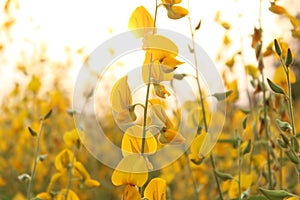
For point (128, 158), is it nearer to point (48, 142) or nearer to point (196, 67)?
point (196, 67)

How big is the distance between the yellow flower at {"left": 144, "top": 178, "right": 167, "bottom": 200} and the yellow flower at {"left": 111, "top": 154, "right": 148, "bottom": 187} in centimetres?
1

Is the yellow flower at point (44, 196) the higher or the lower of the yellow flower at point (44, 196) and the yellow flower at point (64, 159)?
the lower

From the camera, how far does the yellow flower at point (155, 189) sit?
2.14 ft

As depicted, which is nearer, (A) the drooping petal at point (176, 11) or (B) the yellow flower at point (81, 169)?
(A) the drooping petal at point (176, 11)

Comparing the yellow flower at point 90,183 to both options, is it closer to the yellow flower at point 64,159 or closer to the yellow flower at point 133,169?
the yellow flower at point 64,159

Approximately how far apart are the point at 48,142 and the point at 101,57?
2.04 meters

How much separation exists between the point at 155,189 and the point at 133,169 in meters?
0.04

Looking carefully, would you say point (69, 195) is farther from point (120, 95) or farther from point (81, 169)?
point (120, 95)

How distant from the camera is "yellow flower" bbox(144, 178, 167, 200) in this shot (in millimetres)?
652

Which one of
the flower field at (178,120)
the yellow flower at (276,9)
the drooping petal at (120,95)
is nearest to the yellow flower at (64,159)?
the flower field at (178,120)

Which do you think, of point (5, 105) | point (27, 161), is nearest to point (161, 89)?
point (27, 161)

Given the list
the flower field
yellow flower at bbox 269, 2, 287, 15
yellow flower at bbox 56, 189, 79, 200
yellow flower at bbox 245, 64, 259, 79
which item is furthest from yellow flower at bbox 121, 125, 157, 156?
yellow flower at bbox 245, 64, 259, 79

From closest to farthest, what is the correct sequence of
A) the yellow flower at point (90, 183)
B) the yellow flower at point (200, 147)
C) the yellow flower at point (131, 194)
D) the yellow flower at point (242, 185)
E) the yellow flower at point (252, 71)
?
the yellow flower at point (131, 194) < the yellow flower at point (200, 147) < the yellow flower at point (90, 183) < the yellow flower at point (242, 185) < the yellow flower at point (252, 71)

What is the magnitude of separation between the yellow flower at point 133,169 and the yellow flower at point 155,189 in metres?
0.01
